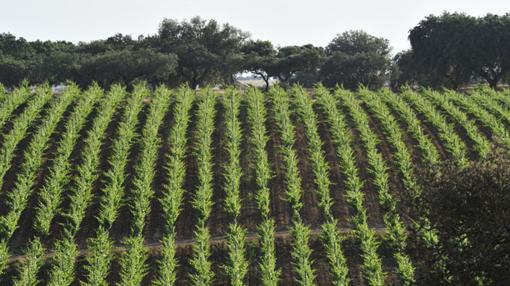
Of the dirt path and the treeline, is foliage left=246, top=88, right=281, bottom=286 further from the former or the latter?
the treeline

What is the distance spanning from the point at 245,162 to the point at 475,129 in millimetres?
11724

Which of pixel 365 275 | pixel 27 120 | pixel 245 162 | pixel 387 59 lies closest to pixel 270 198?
pixel 245 162

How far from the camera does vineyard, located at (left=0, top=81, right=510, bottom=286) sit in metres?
16.1

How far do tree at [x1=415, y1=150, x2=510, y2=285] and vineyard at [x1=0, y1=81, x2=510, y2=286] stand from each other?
970mm

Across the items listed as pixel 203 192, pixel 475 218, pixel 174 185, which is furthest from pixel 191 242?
pixel 475 218

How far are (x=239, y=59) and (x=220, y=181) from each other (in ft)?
126

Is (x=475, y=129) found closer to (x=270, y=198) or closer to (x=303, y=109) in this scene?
(x=303, y=109)

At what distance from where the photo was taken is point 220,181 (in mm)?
21469

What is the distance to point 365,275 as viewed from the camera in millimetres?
15828

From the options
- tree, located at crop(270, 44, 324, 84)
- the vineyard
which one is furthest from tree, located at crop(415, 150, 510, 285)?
tree, located at crop(270, 44, 324, 84)

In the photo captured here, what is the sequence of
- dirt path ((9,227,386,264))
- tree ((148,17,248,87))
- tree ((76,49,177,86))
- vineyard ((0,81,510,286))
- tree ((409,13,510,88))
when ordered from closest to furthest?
vineyard ((0,81,510,286)) → dirt path ((9,227,386,264)) → tree ((409,13,510,88)) → tree ((76,49,177,86)) → tree ((148,17,248,87))

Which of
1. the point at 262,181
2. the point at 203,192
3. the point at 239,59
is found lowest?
the point at 203,192

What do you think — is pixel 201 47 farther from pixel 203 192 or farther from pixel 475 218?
pixel 475 218

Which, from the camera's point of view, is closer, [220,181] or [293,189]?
[293,189]
